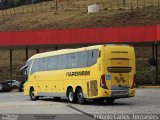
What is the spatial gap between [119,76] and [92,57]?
1.71m

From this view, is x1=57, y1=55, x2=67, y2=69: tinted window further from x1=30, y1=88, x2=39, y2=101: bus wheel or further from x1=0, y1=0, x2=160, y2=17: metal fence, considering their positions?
x1=0, y1=0, x2=160, y2=17: metal fence

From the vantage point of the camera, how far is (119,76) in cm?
2502

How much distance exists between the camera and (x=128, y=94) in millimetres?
25234

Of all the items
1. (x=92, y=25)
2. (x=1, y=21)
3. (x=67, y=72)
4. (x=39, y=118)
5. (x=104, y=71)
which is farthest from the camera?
(x=1, y=21)

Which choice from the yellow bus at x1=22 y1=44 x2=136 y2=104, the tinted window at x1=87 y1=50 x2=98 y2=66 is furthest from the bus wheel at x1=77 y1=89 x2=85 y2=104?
the tinted window at x1=87 y1=50 x2=98 y2=66

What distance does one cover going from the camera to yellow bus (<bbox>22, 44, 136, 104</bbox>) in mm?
24609

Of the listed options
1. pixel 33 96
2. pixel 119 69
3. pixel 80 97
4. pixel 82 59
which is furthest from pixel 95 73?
pixel 33 96

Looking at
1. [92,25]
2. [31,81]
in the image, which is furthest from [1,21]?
[31,81]

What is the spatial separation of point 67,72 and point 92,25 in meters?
46.6

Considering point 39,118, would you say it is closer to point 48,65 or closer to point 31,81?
point 48,65

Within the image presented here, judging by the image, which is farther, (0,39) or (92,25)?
(92,25)

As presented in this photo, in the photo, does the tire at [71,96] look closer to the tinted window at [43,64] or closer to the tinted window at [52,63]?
the tinted window at [52,63]

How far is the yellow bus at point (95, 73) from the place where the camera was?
24609mm

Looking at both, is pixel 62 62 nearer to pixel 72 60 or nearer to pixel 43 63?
pixel 72 60
